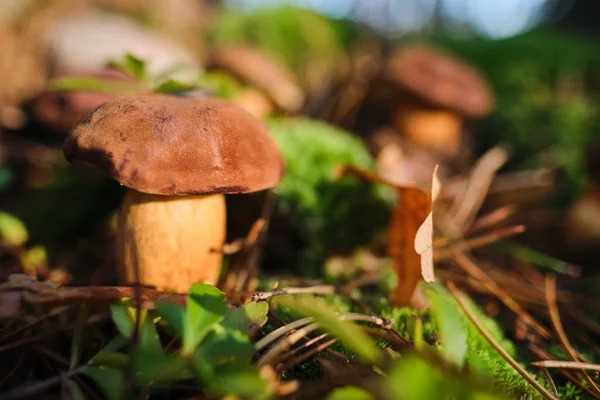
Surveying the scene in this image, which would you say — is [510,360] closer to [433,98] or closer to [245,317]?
[245,317]

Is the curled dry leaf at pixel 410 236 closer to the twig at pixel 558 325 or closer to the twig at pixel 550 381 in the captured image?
the twig at pixel 550 381

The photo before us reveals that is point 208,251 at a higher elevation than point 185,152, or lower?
lower

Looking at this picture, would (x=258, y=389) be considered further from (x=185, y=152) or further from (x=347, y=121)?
(x=347, y=121)

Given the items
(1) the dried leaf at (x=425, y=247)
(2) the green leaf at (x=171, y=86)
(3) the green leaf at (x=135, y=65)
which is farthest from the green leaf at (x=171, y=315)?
(3) the green leaf at (x=135, y=65)

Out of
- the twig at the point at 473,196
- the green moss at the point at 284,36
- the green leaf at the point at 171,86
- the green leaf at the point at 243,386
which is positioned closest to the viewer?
the green leaf at the point at 243,386

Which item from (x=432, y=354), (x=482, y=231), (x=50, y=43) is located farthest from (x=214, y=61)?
(x=432, y=354)

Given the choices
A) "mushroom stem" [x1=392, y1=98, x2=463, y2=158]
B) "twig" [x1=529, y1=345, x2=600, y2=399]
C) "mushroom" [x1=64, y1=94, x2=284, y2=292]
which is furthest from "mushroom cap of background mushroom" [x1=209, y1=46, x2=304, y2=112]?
"twig" [x1=529, y1=345, x2=600, y2=399]

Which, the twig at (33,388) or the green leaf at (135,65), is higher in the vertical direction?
the green leaf at (135,65)
